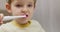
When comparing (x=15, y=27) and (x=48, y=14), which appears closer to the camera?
(x=15, y=27)

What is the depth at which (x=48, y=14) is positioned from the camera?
0.62m

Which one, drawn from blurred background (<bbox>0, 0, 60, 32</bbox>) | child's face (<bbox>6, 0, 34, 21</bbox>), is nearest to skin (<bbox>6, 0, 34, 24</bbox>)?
child's face (<bbox>6, 0, 34, 21</bbox>)

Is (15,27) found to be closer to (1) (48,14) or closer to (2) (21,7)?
(2) (21,7)

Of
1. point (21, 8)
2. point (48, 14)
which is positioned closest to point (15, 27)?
point (21, 8)

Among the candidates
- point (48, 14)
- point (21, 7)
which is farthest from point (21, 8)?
point (48, 14)

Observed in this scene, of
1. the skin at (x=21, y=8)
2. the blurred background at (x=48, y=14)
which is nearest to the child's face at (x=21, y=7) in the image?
the skin at (x=21, y=8)

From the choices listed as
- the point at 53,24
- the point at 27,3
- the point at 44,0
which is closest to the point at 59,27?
the point at 53,24

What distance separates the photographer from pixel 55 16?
630 millimetres

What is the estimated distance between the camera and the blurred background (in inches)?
23.5

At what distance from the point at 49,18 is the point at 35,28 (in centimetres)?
14

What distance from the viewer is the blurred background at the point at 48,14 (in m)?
0.60

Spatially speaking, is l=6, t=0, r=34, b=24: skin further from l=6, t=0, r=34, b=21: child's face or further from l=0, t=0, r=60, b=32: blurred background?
l=0, t=0, r=60, b=32: blurred background

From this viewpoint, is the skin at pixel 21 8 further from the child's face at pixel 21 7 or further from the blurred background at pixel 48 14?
the blurred background at pixel 48 14

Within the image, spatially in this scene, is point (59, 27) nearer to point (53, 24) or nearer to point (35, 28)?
point (53, 24)
